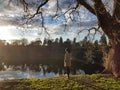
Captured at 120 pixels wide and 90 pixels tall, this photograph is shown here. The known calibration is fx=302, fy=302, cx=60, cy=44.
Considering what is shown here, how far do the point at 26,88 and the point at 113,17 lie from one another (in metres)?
7.79

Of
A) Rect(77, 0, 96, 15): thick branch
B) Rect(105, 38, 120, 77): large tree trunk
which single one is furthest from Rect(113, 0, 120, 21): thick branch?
Rect(105, 38, 120, 77): large tree trunk

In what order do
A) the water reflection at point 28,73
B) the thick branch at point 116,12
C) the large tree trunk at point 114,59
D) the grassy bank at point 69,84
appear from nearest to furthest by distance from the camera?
the grassy bank at point 69,84, the thick branch at point 116,12, the large tree trunk at point 114,59, the water reflection at point 28,73

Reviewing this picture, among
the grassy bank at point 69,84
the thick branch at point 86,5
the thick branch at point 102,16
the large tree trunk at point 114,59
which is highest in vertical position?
the thick branch at point 86,5

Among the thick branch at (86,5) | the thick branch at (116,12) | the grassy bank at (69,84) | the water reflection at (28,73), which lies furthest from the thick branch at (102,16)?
A: the water reflection at (28,73)

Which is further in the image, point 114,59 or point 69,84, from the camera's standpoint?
point 114,59

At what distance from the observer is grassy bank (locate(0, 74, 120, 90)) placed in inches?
646

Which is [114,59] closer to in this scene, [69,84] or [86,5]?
[86,5]

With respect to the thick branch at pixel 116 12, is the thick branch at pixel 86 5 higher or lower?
higher

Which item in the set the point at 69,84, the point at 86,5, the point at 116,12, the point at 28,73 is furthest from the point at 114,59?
the point at 28,73

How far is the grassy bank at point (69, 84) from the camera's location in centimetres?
1641

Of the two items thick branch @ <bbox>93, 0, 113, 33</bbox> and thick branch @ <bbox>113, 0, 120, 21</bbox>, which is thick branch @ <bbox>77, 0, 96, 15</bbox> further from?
thick branch @ <bbox>113, 0, 120, 21</bbox>

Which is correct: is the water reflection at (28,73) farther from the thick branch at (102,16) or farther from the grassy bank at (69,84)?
the thick branch at (102,16)

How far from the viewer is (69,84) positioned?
55.9ft

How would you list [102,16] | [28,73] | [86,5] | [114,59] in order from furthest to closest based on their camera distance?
1. [28,73]
2. [114,59]
3. [86,5]
4. [102,16]
